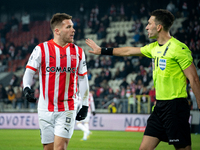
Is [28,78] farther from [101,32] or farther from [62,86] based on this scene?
[101,32]

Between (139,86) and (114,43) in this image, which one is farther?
(114,43)

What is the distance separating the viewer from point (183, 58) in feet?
15.6

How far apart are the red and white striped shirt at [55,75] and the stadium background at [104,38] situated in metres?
13.2

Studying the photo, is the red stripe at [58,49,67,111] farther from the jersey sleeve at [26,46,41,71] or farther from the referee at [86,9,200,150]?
the referee at [86,9,200,150]

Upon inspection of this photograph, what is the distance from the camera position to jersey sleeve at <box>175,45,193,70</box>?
472 centimetres

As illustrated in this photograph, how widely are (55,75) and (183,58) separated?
193cm

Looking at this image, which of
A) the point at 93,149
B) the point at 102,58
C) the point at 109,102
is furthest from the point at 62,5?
the point at 93,149

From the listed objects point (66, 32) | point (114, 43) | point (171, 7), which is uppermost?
point (171, 7)

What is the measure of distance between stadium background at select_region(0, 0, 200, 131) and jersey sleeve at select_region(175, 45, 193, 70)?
1341 cm

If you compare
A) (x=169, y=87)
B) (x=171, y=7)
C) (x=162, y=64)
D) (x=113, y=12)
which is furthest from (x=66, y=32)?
(x=113, y=12)

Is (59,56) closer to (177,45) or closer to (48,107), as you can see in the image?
(48,107)

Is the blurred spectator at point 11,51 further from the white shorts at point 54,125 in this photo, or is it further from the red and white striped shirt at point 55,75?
the white shorts at point 54,125

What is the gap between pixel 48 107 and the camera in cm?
540

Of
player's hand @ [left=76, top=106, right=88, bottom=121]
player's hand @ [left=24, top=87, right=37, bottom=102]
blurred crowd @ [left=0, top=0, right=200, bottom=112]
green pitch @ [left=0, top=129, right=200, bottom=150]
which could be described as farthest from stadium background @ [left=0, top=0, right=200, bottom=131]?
player's hand @ [left=24, top=87, right=37, bottom=102]
